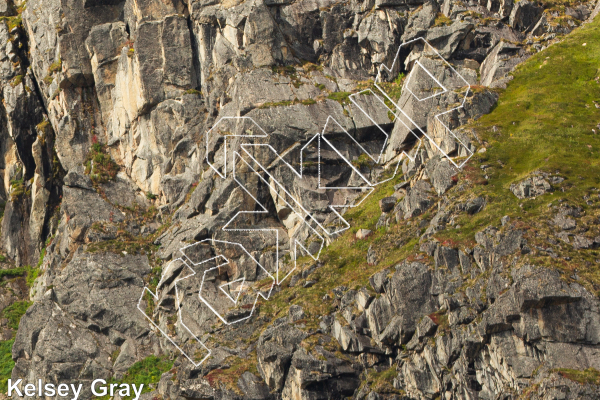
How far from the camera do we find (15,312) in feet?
222

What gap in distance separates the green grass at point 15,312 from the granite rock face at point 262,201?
3.90 ft

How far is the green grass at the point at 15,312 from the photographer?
6700 centimetres

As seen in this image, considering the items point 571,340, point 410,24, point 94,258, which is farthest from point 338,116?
point 571,340

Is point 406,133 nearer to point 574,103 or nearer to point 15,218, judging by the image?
point 574,103

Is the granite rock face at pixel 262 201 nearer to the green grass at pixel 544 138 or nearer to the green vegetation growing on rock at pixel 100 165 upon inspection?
the green vegetation growing on rock at pixel 100 165

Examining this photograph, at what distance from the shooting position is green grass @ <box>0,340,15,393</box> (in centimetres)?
6006

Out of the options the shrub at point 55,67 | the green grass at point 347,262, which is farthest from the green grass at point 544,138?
the shrub at point 55,67

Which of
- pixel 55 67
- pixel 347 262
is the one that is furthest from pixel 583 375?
pixel 55 67

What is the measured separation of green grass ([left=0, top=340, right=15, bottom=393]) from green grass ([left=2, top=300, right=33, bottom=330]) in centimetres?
202

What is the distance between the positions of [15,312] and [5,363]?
614 cm

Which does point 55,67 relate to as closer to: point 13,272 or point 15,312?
point 13,272

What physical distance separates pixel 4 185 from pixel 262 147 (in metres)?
35.4
